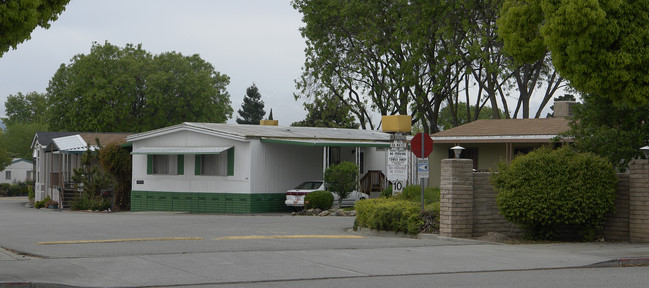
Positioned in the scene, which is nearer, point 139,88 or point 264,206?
point 264,206

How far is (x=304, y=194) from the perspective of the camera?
97.0 ft

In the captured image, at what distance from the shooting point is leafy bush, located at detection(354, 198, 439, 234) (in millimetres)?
18562

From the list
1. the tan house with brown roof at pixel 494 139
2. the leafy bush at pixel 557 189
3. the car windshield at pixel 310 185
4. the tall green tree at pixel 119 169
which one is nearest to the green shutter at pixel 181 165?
the tall green tree at pixel 119 169

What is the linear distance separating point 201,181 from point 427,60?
15.3 m

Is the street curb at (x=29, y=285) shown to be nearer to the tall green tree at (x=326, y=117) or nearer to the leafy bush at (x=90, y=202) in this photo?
the leafy bush at (x=90, y=202)

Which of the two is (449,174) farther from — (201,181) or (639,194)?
(201,181)

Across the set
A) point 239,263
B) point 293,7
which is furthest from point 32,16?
point 293,7

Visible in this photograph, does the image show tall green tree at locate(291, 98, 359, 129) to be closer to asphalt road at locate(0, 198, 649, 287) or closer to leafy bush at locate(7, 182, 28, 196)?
leafy bush at locate(7, 182, 28, 196)

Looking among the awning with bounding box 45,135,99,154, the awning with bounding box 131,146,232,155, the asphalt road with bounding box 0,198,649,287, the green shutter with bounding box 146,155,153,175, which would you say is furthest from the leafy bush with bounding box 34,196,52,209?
the asphalt road with bounding box 0,198,649,287

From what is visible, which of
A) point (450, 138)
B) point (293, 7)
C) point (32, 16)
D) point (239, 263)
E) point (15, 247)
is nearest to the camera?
point (32, 16)

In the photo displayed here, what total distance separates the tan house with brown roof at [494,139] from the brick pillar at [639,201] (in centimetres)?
1280

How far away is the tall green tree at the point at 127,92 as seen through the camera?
6225cm

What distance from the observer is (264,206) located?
30.6m

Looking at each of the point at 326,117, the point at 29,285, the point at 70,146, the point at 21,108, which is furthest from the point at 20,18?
the point at 21,108
